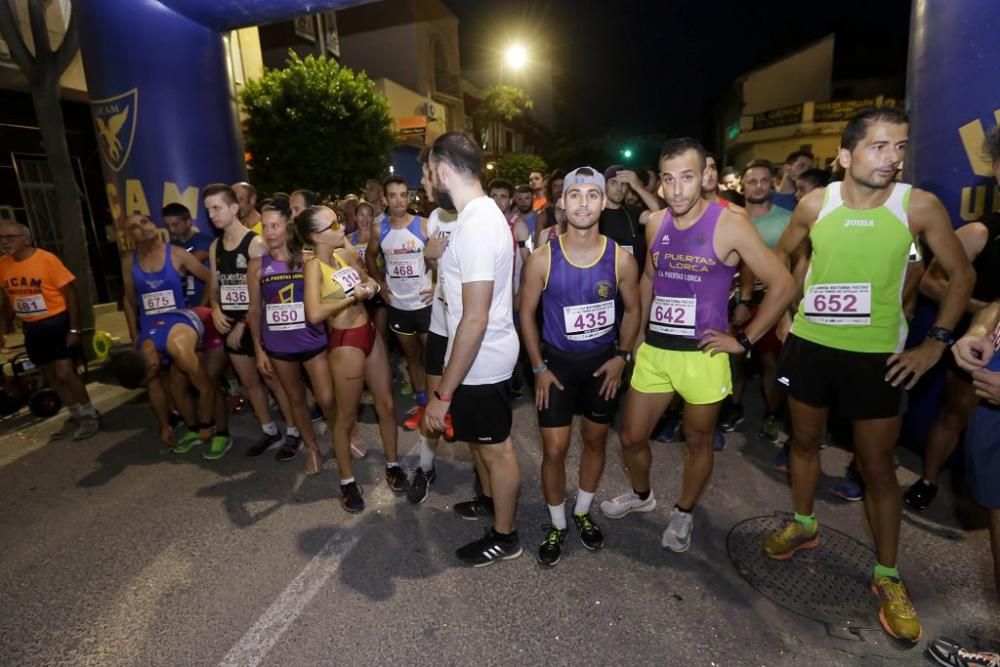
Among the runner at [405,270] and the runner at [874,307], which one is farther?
the runner at [405,270]

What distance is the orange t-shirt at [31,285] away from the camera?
5.26m

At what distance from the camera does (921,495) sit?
3670mm

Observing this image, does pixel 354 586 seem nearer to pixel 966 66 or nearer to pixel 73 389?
pixel 73 389

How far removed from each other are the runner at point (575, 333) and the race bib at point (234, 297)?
2918 millimetres

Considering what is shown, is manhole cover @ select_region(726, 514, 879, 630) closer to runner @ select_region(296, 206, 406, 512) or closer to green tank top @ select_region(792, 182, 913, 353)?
green tank top @ select_region(792, 182, 913, 353)

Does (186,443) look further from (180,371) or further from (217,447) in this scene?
(180,371)

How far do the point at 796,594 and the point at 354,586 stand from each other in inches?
95.1

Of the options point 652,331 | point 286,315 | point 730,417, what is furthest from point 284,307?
point 730,417

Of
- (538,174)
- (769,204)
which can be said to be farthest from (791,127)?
(769,204)

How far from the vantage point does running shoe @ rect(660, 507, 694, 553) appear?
3260 millimetres

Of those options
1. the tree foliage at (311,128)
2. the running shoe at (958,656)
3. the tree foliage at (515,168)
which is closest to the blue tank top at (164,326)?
the running shoe at (958,656)

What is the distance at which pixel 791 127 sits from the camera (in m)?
32.6

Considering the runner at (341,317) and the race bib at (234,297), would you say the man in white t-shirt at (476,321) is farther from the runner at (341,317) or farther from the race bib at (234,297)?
the race bib at (234,297)

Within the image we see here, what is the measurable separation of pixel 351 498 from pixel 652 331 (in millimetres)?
2389
